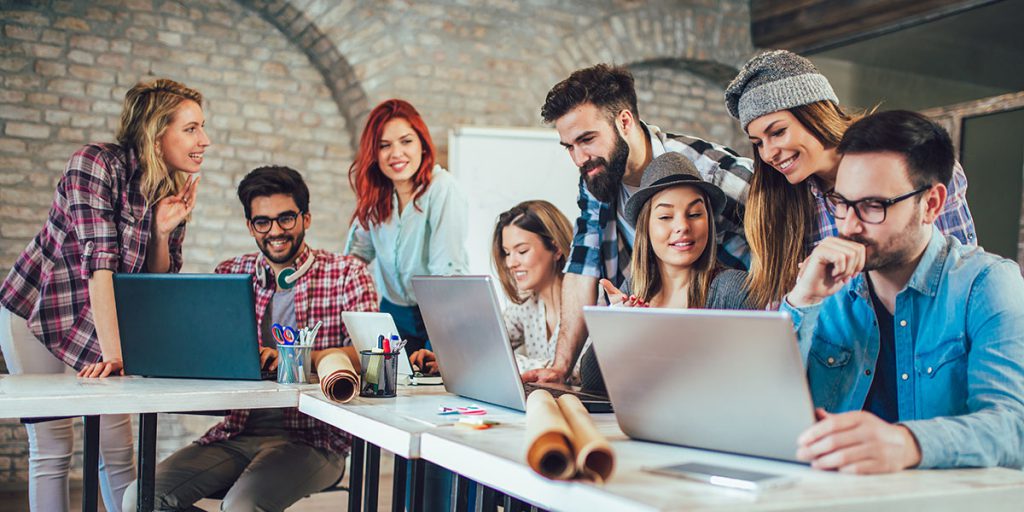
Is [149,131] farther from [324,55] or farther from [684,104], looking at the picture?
[684,104]

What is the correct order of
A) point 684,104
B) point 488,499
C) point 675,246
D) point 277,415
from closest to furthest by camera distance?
point 488,499, point 675,246, point 277,415, point 684,104

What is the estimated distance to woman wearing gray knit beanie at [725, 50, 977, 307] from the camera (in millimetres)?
2303

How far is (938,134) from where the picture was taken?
64.6 inches

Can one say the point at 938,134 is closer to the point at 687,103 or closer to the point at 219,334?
the point at 219,334

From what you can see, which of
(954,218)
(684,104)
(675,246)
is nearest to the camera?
(954,218)

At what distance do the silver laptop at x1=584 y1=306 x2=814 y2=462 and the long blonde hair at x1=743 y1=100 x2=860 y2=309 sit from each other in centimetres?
81

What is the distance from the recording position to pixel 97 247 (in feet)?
8.87

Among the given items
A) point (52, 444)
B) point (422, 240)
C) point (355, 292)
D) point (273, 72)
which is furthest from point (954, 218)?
point (273, 72)

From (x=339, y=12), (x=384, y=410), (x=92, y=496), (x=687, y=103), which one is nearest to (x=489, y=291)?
(x=384, y=410)

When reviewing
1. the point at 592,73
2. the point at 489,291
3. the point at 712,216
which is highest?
the point at 592,73

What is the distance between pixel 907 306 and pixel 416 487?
3.29 feet

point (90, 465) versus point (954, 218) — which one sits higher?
point (954, 218)

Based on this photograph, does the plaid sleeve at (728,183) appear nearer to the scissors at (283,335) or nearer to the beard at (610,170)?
the beard at (610,170)

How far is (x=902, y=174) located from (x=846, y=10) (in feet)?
13.7
